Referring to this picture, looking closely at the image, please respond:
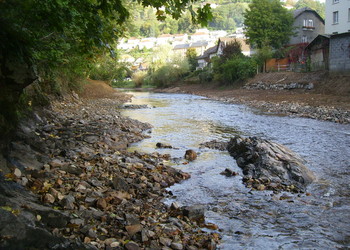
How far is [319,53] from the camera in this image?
43.1 m

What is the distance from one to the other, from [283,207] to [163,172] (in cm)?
331

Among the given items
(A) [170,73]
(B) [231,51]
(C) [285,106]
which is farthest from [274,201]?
(A) [170,73]

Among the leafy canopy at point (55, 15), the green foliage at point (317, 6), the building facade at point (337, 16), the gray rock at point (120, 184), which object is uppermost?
the green foliage at point (317, 6)

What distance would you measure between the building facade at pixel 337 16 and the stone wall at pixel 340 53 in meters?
11.8

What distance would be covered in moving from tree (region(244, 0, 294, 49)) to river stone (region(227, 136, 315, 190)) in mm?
46014

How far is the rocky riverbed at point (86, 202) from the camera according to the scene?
4.24 m

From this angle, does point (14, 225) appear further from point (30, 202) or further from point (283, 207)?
point (283, 207)

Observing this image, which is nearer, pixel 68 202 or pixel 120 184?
pixel 68 202

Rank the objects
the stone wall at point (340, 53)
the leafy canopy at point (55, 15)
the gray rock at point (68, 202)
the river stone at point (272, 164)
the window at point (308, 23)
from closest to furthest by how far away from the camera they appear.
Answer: the gray rock at point (68, 202) → the leafy canopy at point (55, 15) → the river stone at point (272, 164) → the stone wall at point (340, 53) → the window at point (308, 23)

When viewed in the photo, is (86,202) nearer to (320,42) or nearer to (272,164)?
(272,164)

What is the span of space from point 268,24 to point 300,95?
2495 cm

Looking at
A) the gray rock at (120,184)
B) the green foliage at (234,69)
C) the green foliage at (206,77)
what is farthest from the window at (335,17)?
the gray rock at (120,184)

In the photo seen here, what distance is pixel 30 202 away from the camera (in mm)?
4875

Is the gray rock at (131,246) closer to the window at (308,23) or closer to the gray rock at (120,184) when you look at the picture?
the gray rock at (120,184)
